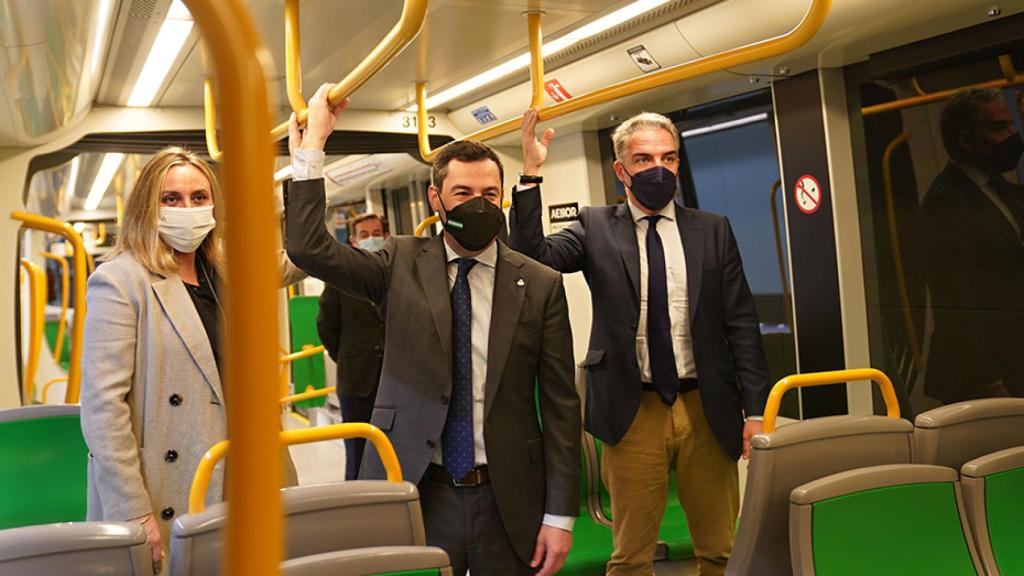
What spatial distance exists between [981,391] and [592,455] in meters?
1.70

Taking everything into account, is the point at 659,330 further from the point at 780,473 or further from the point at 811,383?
the point at 780,473

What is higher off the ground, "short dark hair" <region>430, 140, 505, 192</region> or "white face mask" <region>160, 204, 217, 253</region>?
"short dark hair" <region>430, 140, 505, 192</region>

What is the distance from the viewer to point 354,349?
188 inches

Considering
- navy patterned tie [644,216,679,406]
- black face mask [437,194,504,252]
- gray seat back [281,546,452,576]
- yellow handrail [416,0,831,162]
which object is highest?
yellow handrail [416,0,831,162]

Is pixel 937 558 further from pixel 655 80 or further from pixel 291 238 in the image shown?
pixel 291 238

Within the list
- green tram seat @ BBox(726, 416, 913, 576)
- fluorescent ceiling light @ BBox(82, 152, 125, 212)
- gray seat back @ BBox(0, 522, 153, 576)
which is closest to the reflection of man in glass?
green tram seat @ BBox(726, 416, 913, 576)

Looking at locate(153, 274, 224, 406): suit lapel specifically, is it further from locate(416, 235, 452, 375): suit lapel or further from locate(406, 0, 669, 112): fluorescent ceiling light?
locate(406, 0, 669, 112): fluorescent ceiling light

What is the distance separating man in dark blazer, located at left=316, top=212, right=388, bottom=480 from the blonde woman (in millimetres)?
2296

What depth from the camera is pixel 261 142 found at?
0.47m

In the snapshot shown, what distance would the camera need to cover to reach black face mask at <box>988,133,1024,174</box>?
366cm

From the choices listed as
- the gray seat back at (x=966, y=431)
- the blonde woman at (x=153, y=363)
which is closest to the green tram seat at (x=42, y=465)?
the blonde woman at (x=153, y=363)

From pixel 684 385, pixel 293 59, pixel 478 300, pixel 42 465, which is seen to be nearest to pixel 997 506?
pixel 684 385

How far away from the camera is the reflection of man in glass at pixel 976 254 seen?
12.3ft

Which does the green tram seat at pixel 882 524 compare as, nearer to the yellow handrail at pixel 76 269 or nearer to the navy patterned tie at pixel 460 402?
the navy patterned tie at pixel 460 402
